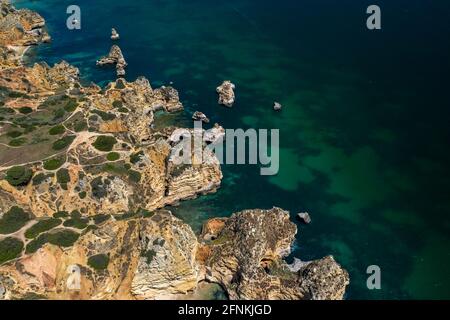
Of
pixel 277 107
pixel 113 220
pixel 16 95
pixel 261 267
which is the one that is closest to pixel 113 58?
pixel 16 95

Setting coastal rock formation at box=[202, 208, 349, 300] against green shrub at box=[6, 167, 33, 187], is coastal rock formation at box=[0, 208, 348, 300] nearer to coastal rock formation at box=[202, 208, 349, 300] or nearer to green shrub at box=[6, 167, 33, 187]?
coastal rock formation at box=[202, 208, 349, 300]

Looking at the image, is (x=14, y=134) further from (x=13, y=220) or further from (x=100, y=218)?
(x=100, y=218)

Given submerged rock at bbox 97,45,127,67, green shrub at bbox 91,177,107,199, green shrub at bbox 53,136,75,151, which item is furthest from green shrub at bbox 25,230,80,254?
submerged rock at bbox 97,45,127,67

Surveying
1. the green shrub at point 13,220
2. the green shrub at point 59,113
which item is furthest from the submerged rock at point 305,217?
the green shrub at point 59,113

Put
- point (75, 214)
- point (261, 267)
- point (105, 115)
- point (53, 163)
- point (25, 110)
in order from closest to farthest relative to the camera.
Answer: point (261, 267) < point (75, 214) < point (53, 163) < point (105, 115) < point (25, 110)

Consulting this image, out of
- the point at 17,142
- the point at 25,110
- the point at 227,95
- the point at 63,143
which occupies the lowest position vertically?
the point at 17,142
